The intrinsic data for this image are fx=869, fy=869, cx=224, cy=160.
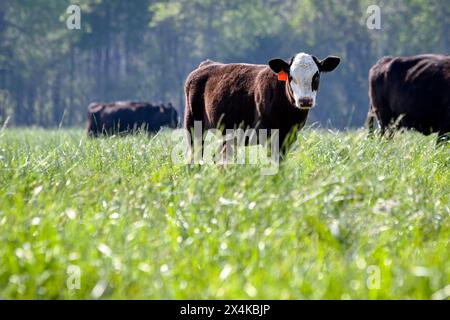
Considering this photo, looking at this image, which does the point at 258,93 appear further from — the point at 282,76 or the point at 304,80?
the point at 304,80

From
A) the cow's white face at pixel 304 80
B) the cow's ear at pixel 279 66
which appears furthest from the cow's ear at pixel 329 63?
the cow's ear at pixel 279 66

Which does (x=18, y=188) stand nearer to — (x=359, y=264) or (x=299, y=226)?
(x=299, y=226)

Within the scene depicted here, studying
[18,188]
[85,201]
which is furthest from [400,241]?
[18,188]

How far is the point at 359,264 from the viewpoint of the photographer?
478cm

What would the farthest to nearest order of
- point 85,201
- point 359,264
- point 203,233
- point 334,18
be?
point 334,18 → point 85,201 → point 203,233 → point 359,264

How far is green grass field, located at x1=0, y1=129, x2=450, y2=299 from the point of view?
4559mm

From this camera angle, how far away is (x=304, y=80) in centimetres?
836

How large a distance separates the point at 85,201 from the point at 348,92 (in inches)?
1960

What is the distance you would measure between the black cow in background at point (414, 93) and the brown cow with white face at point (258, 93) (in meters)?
3.58

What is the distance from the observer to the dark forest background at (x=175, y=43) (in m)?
48.5

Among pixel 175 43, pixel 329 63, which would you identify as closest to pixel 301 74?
pixel 329 63

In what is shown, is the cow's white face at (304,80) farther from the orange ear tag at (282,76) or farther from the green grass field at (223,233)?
the green grass field at (223,233)

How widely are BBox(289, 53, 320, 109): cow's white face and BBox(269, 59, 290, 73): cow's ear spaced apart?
0.07 metres

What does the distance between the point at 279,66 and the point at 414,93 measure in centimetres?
473
